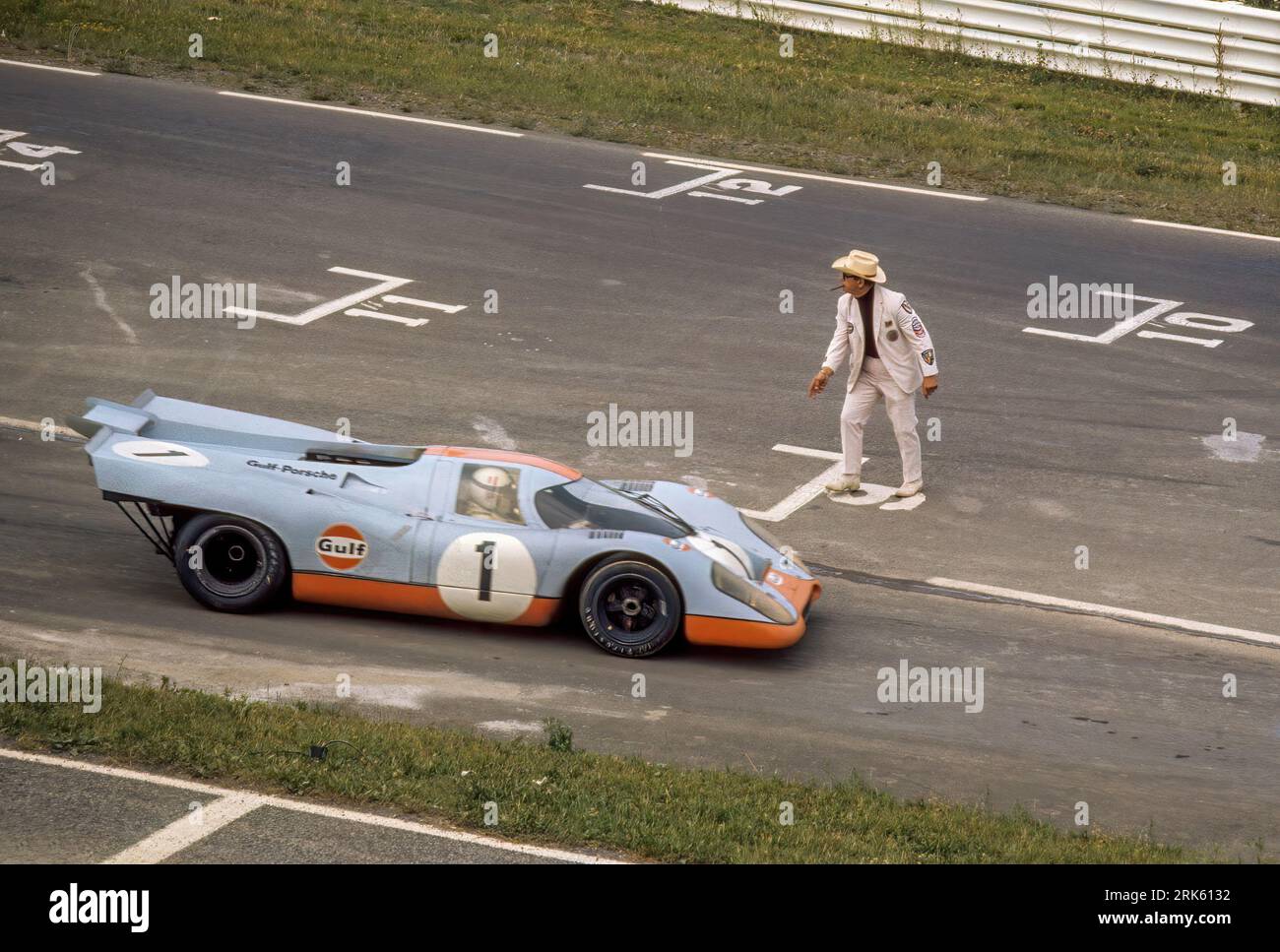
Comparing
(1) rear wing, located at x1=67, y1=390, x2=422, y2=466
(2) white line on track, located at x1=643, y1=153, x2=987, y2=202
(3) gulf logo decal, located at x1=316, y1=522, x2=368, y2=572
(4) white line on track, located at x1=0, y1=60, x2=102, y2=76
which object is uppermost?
(4) white line on track, located at x1=0, y1=60, x2=102, y2=76

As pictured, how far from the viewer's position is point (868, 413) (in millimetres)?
14398

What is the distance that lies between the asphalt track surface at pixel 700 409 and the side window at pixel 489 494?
874 mm

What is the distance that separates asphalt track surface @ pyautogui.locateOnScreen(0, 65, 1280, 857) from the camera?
10500 mm

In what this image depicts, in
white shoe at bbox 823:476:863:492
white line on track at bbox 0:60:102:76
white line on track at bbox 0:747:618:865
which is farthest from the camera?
white line on track at bbox 0:60:102:76

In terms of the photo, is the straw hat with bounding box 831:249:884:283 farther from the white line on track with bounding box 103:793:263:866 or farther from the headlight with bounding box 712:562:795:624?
the white line on track with bounding box 103:793:263:866

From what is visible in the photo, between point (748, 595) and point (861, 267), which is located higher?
point (861, 267)

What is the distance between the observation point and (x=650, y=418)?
15.7 m

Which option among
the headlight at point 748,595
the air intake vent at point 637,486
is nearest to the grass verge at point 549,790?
the headlight at point 748,595

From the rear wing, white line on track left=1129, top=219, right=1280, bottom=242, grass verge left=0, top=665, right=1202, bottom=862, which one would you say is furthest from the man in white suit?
white line on track left=1129, top=219, right=1280, bottom=242

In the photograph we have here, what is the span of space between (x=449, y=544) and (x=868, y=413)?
15.5 feet

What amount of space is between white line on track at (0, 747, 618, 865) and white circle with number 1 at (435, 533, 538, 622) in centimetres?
276

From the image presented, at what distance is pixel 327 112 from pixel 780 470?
11.4 meters

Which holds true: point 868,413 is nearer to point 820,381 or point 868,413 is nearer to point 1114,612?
point 820,381

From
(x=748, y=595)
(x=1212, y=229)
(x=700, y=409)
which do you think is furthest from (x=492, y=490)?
(x=1212, y=229)
